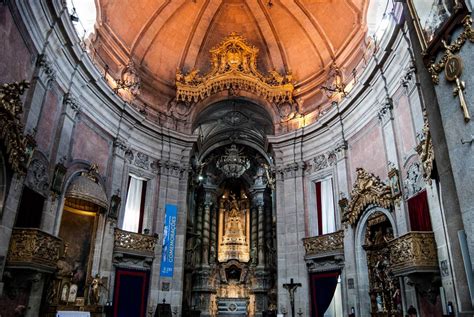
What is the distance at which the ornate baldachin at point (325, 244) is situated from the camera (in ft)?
48.0

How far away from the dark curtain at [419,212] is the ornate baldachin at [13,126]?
10025 mm

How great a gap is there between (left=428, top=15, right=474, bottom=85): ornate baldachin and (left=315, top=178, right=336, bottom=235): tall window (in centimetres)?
910

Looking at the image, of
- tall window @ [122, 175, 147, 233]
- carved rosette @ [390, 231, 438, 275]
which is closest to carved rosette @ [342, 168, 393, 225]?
carved rosette @ [390, 231, 438, 275]

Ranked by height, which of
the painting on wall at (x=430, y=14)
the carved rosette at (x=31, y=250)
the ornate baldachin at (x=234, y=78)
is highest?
the ornate baldachin at (x=234, y=78)

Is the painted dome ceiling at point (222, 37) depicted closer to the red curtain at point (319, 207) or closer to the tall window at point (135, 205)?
the tall window at point (135, 205)

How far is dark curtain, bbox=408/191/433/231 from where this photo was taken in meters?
9.91

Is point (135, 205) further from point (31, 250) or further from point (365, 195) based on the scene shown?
point (365, 195)

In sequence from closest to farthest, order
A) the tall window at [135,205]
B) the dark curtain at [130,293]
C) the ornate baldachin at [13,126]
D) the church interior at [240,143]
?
the ornate baldachin at [13,126]
the church interior at [240,143]
the dark curtain at [130,293]
the tall window at [135,205]

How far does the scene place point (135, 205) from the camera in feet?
53.3

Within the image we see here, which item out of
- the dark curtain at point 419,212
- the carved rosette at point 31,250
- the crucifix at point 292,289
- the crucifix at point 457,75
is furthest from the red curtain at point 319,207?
the carved rosette at point 31,250

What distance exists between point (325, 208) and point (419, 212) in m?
6.29

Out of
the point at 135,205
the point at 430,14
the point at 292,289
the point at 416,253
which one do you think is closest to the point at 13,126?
the point at 135,205

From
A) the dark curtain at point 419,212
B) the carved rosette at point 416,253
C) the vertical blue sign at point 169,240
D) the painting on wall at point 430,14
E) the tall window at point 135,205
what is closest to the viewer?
the painting on wall at point 430,14

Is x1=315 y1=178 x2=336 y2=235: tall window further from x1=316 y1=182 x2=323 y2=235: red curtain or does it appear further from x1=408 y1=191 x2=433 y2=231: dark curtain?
x1=408 y1=191 x2=433 y2=231: dark curtain
